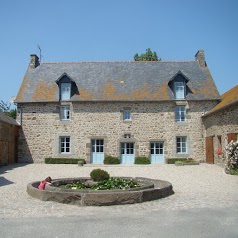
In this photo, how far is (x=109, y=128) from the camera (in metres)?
20.0

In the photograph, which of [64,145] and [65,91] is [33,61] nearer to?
[65,91]

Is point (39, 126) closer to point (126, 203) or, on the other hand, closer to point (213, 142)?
point (213, 142)

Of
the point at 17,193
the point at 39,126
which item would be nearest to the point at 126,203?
the point at 17,193

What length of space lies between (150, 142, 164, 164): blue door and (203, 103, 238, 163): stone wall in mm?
3312

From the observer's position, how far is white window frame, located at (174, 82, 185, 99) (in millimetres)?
20219

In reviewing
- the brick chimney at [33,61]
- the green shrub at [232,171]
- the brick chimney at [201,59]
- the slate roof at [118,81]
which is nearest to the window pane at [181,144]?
the slate roof at [118,81]

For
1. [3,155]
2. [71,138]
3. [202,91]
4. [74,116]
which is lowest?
[3,155]

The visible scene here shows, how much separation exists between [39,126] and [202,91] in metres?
12.1

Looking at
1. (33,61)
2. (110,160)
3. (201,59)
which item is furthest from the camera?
(33,61)

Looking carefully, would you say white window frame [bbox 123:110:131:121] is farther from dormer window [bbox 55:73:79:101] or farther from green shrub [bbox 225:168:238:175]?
green shrub [bbox 225:168:238:175]

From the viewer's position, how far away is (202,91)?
808 inches

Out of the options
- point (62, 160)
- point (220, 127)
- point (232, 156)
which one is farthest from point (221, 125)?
point (62, 160)

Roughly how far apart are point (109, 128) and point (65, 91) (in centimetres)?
426

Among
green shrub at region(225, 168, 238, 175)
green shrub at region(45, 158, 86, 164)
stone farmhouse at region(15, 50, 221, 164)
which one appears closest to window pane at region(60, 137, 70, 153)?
stone farmhouse at region(15, 50, 221, 164)
